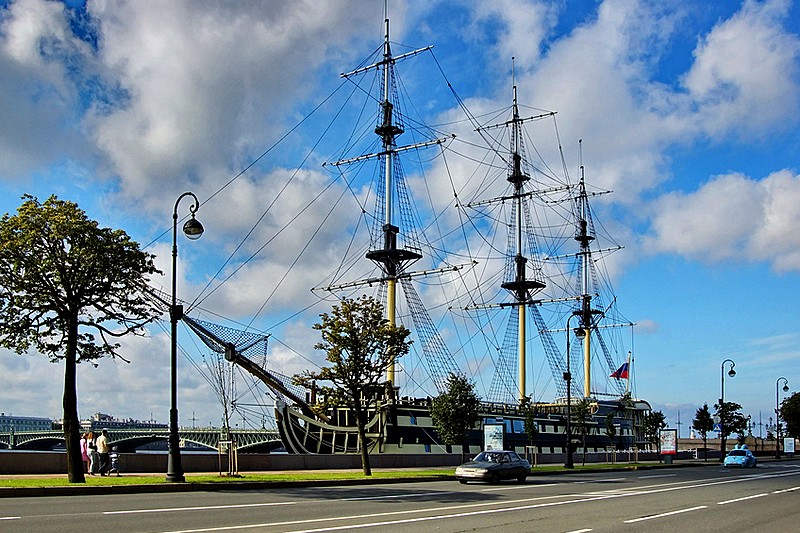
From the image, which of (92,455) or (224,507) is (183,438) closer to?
(92,455)

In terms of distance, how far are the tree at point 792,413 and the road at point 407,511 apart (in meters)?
73.5

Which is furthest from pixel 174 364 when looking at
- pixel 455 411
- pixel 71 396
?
pixel 455 411

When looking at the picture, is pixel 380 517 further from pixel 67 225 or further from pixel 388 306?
pixel 388 306

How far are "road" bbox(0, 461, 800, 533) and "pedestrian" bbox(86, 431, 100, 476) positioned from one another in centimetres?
702

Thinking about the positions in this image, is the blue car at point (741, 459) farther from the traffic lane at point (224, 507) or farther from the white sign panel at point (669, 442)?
the traffic lane at point (224, 507)

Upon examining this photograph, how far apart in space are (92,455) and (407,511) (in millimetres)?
14946

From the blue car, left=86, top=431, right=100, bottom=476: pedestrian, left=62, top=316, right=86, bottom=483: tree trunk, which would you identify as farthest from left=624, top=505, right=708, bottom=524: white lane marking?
the blue car

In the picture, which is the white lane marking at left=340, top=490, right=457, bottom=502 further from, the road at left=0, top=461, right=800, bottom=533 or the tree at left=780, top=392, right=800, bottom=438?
the tree at left=780, top=392, right=800, bottom=438

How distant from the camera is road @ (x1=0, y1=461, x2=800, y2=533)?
15477 millimetres

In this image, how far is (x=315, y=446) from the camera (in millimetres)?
60062

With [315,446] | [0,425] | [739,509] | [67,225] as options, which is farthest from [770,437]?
[0,425]

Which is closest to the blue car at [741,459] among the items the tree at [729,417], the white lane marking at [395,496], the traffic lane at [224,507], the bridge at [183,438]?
the tree at [729,417]

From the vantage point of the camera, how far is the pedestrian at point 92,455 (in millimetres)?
29163

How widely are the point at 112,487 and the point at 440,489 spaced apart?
1073 centimetres
